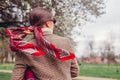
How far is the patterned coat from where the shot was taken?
11.7 ft

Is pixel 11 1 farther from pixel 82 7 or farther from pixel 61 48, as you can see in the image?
pixel 61 48

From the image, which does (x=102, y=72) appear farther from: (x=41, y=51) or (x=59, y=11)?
(x=41, y=51)

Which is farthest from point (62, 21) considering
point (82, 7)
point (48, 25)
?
point (48, 25)

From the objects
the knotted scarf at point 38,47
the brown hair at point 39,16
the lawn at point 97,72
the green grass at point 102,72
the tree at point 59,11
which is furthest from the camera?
the green grass at point 102,72

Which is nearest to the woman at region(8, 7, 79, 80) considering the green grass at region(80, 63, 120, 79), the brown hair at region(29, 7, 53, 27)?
the brown hair at region(29, 7, 53, 27)

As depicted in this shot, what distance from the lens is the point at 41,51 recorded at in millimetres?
3525

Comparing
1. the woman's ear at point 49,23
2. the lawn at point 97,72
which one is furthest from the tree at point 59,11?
the woman's ear at point 49,23

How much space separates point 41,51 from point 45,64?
0.44ft

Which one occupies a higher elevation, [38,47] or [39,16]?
[39,16]

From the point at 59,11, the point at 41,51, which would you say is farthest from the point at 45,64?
the point at 59,11

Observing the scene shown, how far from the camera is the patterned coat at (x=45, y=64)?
3.57 meters

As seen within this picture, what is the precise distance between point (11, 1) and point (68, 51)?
16702 mm

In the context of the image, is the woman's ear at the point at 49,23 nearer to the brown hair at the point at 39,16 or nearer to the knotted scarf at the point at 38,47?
the brown hair at the point at 39,16

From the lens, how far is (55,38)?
3656mm
